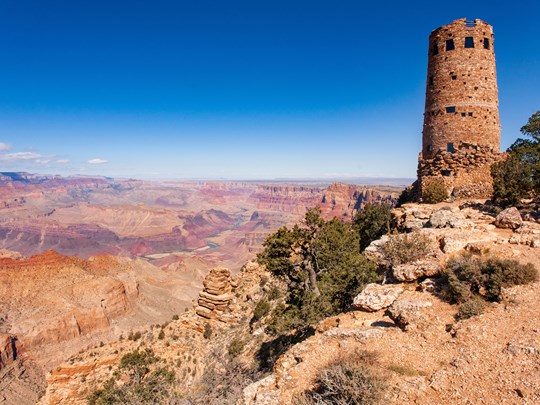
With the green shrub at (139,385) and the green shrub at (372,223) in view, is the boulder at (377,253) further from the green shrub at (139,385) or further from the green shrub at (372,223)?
the green shrub at (139,385)

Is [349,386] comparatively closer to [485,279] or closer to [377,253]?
[485,279]

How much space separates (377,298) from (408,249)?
3.13m

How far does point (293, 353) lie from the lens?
923 centimetres

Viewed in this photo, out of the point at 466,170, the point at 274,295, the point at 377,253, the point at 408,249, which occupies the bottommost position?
the point at 274,295

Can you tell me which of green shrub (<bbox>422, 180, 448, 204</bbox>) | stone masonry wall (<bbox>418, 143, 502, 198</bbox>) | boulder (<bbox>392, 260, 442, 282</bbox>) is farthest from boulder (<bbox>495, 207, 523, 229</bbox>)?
stone masonry wall (<bbox>418, 143, 502, 198</bbox>)

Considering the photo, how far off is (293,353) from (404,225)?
1250 cm

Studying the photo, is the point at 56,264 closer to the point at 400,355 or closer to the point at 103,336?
the point at 103,336

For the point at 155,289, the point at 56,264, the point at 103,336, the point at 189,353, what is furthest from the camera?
the point at 155,289

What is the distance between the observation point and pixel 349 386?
20.0 ft

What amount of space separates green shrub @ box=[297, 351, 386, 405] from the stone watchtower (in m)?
20.8

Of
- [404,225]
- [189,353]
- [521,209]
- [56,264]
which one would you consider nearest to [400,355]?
[404,225]

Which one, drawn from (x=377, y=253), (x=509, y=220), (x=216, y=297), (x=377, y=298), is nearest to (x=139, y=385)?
(x=216, y=297)

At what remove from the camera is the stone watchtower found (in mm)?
23438

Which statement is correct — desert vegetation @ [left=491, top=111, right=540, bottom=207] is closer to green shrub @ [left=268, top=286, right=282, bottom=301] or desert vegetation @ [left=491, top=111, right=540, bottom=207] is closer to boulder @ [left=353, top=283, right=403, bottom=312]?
boulder @ [left=353, top=283, right=403, bottom=312]
